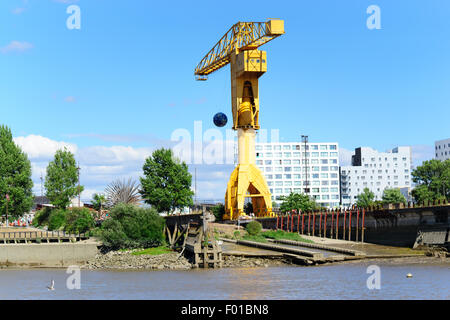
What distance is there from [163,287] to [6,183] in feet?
249

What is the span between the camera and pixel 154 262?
2847 inches

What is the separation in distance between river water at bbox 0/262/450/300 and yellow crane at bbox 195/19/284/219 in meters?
43.8

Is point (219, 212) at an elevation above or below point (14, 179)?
below

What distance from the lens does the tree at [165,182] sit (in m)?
128

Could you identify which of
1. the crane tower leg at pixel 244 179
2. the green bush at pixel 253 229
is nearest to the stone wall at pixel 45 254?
the green bush at pixel 253 229

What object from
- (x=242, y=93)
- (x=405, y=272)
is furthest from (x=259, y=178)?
(x=405, y=272)

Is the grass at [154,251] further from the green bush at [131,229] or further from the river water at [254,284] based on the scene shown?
the river water at [254,284]

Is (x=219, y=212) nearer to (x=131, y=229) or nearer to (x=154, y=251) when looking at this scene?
(x=131, y=229)

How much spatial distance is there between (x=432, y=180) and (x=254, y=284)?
102m

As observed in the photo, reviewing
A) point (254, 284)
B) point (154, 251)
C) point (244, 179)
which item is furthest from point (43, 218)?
point (254, 284)

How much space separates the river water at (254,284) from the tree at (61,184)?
61.4 m

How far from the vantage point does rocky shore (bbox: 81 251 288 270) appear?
6638 centimetres

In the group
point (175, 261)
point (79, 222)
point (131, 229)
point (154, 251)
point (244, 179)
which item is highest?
point (244, 179)

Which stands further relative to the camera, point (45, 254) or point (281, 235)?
point (281, 235)
